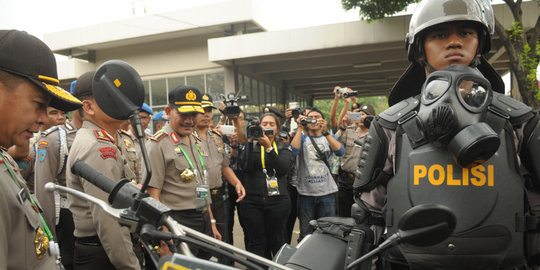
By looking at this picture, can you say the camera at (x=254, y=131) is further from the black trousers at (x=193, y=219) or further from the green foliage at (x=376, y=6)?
the green foliage at (x=376, y=6)

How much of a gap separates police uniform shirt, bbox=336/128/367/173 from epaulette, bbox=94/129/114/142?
12.8 ft

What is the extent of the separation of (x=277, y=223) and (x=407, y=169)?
3415mm

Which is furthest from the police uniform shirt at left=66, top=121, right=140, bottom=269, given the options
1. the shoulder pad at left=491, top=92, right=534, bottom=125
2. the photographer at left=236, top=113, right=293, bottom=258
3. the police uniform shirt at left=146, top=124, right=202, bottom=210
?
the photographer at left=236, top=113, right=293, bottom=258

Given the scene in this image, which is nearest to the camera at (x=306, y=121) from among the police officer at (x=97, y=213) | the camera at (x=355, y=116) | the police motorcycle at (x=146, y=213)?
the camera at (x=355, y=116)

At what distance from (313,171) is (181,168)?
238cm

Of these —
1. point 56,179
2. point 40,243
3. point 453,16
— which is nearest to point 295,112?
point 56,179

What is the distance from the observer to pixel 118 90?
1032mm

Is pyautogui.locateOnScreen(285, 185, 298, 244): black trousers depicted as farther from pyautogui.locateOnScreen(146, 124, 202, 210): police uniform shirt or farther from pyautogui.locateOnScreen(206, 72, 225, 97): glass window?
pyautogui.locateOnScreen(206, 72, 225, 97): glass window

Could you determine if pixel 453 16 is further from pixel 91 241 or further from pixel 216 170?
pixel 216 170

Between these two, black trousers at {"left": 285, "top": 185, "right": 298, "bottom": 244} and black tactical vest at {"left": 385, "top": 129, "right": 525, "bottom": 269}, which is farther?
black trousers at {"left": 285, "top": 185, "right": 298, "bottom": 244}

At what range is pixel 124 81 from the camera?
3.39ft

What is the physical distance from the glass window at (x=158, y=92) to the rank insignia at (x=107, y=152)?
51.5 ft

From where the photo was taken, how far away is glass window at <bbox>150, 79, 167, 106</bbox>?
17.4m

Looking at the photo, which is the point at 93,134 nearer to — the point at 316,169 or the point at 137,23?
the point at 316,169
